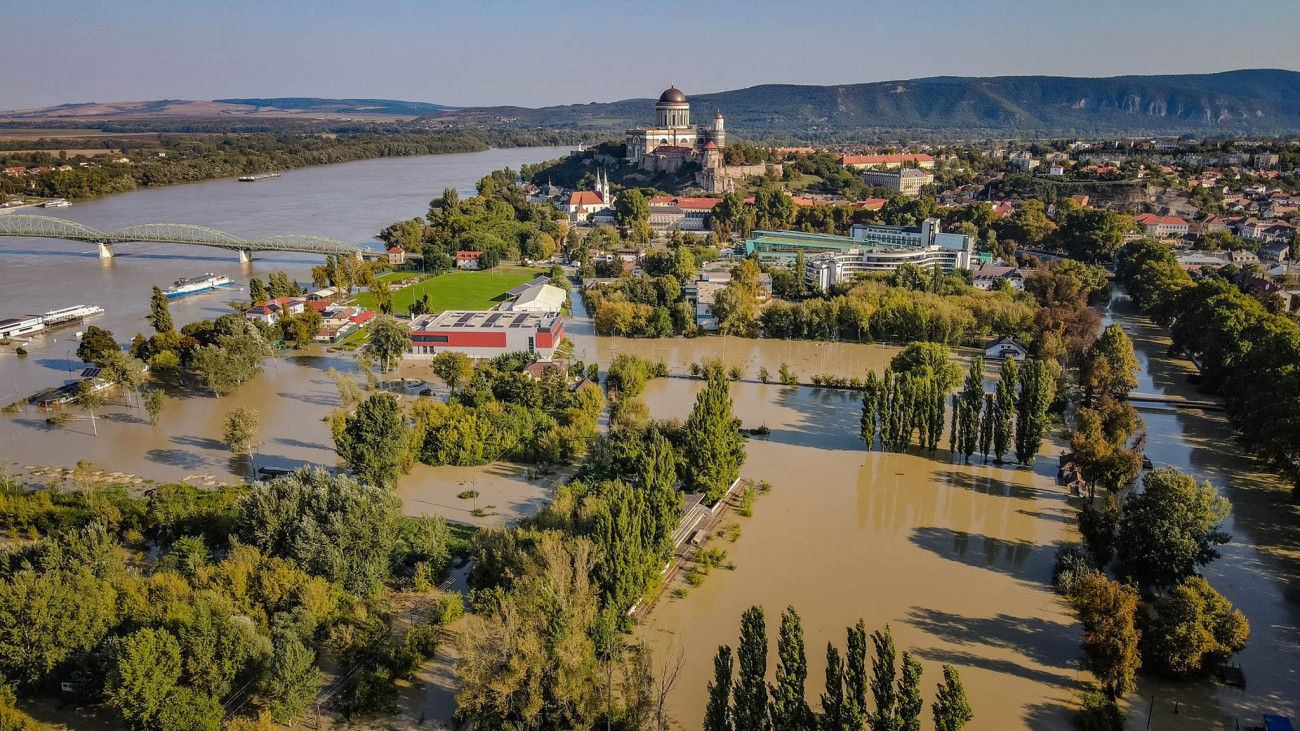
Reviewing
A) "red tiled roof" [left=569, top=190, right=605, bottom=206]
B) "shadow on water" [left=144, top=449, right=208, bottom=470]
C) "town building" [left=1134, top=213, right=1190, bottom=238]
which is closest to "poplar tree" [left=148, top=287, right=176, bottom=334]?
"shadow on water" [left=144, top=449, right=208, bottom=470]

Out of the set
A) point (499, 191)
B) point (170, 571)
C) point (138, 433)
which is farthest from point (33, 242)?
point (170, 571)

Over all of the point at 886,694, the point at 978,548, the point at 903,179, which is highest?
the point at 903,179

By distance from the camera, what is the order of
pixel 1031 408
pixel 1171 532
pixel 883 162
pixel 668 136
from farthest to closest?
1. pixel 883 162
2. pixel 668 136
3. pixel 1031 408
4. pixel 1171 532

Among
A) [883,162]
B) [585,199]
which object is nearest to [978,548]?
[585,199]

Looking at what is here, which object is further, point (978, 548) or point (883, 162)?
point (883, 162)

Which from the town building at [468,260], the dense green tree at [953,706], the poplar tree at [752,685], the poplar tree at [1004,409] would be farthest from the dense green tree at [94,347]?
the dense green tree at [953,706]

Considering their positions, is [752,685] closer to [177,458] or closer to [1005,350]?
[177,458]

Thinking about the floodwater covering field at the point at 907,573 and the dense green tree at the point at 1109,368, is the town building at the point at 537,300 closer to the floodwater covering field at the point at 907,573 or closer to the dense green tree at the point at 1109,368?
the floodwater covering field at the point at 907,573

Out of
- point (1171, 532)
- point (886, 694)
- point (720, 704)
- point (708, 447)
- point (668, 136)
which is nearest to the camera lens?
point (886, 694)
